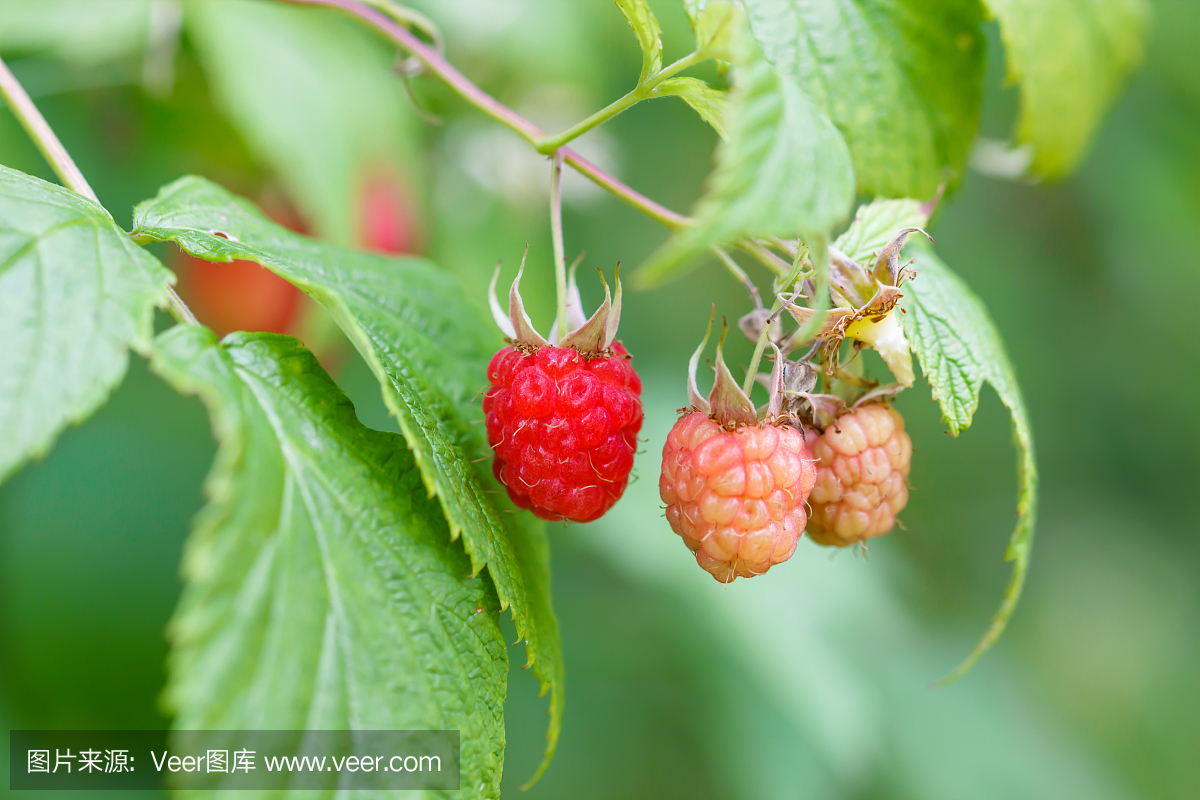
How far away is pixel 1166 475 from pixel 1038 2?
3372 mm

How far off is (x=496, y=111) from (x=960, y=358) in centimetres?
54

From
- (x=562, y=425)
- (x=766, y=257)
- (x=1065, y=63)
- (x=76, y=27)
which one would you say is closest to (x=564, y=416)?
(x=562, y=425)

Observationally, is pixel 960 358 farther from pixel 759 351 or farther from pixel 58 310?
pixel 58 310

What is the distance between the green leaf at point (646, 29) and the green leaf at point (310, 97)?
1.00 metres

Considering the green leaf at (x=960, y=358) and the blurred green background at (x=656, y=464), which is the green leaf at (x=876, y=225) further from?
the blurred green background at (x=656, y=464)

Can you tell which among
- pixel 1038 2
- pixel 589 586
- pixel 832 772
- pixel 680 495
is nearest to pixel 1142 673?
pixel 832 772

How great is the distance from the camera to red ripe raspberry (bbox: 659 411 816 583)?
73 centimetres

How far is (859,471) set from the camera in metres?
0.82

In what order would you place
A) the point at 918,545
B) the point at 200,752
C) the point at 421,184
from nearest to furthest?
the point at 200,752
the point at 421,184
the point at 918,545

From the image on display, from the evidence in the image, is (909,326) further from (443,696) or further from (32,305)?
(32,305)

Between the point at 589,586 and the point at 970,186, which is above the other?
the point at 970,186

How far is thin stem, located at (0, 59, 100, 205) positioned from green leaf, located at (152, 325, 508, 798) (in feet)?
0.78

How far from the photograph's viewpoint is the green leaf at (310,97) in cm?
154

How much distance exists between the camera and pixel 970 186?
3346mm
